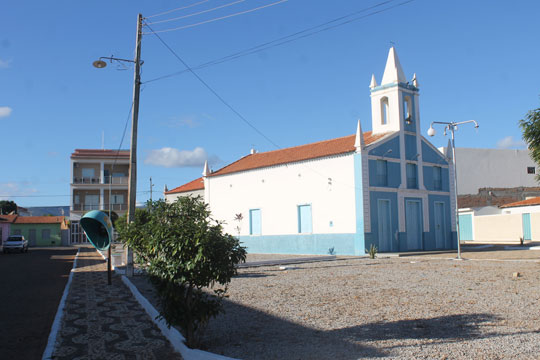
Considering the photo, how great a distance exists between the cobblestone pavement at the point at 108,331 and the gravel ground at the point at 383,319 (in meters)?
0.86

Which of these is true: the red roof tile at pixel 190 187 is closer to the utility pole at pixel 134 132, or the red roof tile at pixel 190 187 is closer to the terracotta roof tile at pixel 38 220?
the terracotta roof tile at pixel 38 220

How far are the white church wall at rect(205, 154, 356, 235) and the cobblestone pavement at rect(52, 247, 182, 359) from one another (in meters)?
16.7

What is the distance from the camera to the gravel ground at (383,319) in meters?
6.25

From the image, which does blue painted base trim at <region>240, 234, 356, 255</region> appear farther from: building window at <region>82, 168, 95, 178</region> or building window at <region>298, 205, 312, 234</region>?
building window at <region>82, 168, 95, 178</region>

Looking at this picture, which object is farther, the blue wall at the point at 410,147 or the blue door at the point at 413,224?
the blue wall at the point at 410,147

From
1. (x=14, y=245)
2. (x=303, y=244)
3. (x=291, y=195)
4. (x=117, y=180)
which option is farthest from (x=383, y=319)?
(x=117, y=180)

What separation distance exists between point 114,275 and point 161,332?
10.3m

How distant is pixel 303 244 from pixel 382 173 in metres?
6.09

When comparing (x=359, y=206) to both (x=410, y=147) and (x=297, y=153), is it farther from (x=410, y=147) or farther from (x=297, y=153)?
(x=297, y=153)

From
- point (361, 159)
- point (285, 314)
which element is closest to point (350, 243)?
point (361, 159)

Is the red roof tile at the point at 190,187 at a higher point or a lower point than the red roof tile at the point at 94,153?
lower

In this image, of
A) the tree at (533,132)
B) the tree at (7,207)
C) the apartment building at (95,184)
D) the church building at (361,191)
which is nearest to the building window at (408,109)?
the church building at (361,191)

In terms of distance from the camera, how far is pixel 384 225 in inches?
1093

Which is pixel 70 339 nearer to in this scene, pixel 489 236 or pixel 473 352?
pixel 473 352
